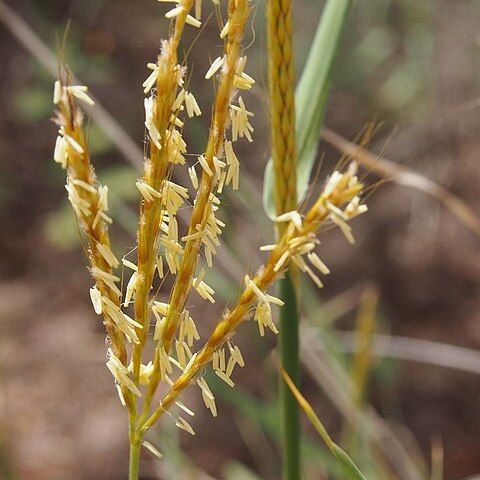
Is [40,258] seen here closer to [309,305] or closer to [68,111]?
[309,305]

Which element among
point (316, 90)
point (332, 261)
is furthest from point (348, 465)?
point (332, 261)

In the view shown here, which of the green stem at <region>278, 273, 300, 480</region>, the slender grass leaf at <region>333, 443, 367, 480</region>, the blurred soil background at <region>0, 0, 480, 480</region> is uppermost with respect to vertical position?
the slender grass leaf at <region>333, 443, 367, 480</region>

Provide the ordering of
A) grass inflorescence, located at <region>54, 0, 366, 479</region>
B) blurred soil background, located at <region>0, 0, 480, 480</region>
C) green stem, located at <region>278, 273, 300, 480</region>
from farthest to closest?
blurred soil background, located at <region>0, 0, 480, 480</region>
green stem, located at <region>278, 273, 300, 480</region>
grass inflorescence, located at <region>54, 0, 366, 479</region>

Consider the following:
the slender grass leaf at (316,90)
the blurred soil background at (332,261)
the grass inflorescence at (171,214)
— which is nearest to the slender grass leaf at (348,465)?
the grass inflorescence at (171,214)

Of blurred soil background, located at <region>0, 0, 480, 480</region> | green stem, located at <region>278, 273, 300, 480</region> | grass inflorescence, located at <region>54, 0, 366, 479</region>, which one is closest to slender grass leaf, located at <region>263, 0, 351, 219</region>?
green stem, located at <region>278, 273, 300, 480</region>

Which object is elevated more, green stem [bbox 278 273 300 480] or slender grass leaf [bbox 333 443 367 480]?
slender grass leaf [bbox 333 443 367 480]

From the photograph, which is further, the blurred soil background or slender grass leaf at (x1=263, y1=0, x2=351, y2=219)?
the blurred soil background

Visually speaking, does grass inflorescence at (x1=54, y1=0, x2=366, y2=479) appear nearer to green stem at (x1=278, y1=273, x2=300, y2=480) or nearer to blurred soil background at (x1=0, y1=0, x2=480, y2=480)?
green stem at (x1=278, y1=273, x2=300, y2=480)
